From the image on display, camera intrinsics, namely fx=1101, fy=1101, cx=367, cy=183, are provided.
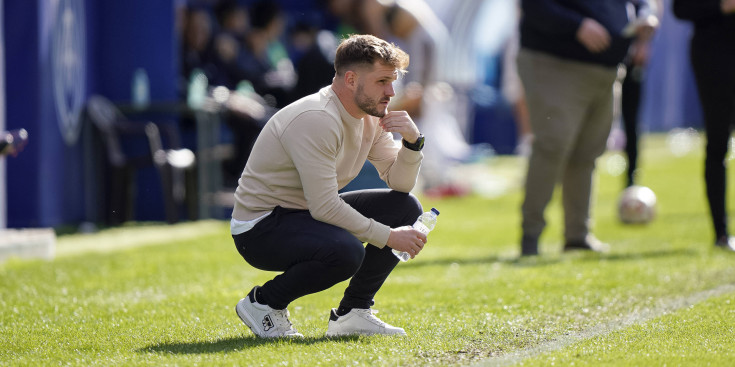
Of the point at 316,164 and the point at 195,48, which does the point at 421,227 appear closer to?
the point at 316,164

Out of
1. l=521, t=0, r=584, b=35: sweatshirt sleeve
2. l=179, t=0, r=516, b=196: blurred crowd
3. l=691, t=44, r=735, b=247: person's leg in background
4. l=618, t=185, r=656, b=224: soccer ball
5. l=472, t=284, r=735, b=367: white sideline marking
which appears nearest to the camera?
l=472, t=284, r=735, b=367: white sideline marking

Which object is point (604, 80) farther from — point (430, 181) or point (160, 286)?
point (430, 181)

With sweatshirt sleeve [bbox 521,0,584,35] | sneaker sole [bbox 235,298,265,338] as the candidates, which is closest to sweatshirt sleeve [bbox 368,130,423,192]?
sneaker sole [bbox 235,298,265,338]

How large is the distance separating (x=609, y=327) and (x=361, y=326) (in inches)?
43.4

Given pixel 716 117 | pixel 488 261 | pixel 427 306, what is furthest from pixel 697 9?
pixel 427 306

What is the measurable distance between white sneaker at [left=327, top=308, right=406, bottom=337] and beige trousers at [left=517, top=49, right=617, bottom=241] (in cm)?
314

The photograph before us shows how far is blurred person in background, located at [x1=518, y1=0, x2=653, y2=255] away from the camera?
7.33 meters

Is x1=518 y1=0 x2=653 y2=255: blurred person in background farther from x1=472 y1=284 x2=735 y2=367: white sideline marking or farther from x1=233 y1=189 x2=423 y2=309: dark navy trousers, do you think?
x1=233 y1=189 x2=423 y2=309: dark navy trousers

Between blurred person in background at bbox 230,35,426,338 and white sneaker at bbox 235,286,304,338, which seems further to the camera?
white sneaker at bbox 235,286,304,338

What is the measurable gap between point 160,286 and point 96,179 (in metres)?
4.80

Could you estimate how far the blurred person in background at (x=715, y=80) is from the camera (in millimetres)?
7543

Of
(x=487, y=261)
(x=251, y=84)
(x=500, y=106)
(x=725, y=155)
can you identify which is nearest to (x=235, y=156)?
(x=251, y=84)

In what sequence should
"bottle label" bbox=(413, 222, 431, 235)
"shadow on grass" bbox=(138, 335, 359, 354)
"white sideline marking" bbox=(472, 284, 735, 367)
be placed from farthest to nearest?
1. "bottle label" bbox=(413, 222, 431, 235)
2. "shadow on grass" bbox=(138, 335, 359, 354)
3. "white sideline marking" bbox=(472, 284, 735, 367)

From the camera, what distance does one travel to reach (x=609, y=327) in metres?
4.85
